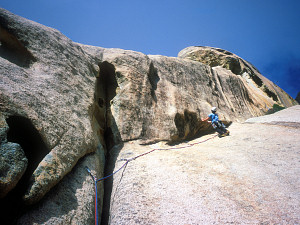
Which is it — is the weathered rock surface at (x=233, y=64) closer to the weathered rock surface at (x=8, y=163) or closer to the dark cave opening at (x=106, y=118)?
the dark cave opening at (x=106, y=118)

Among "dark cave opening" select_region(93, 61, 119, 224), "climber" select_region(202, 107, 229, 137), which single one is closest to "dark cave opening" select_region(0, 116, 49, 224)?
"dark cave opening" select_region(93, 61, 119, 224)

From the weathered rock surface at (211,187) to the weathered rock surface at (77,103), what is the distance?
38.8 inches

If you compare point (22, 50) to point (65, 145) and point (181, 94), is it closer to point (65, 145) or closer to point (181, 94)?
point (65, 145)

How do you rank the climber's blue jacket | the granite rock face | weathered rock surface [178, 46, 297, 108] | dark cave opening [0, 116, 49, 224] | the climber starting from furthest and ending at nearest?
weathered rock surface [178, 46, 297, 108] < the climber's blue jacket < the climber < the granite rock face < dark cave opening [0, 116, 49, 224]

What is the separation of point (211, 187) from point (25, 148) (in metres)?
4.12

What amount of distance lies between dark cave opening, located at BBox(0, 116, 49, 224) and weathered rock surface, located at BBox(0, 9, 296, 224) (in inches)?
0.7

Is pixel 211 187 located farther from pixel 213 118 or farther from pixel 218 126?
pixel 213 118

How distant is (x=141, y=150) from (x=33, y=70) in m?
4.04

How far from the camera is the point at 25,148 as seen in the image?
10.5ft

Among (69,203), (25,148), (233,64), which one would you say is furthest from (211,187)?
(233,64)

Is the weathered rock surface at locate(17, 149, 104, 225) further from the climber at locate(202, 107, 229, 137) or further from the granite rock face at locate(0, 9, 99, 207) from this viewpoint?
the climber at locate(202, 107, 229, 137)

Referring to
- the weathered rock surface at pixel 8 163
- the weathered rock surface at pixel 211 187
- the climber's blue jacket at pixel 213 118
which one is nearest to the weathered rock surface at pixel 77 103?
the weathered rock surface at pixel 8 163

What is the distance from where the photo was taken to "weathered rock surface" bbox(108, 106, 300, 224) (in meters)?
3.02

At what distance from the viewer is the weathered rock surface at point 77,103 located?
9.98 feet
